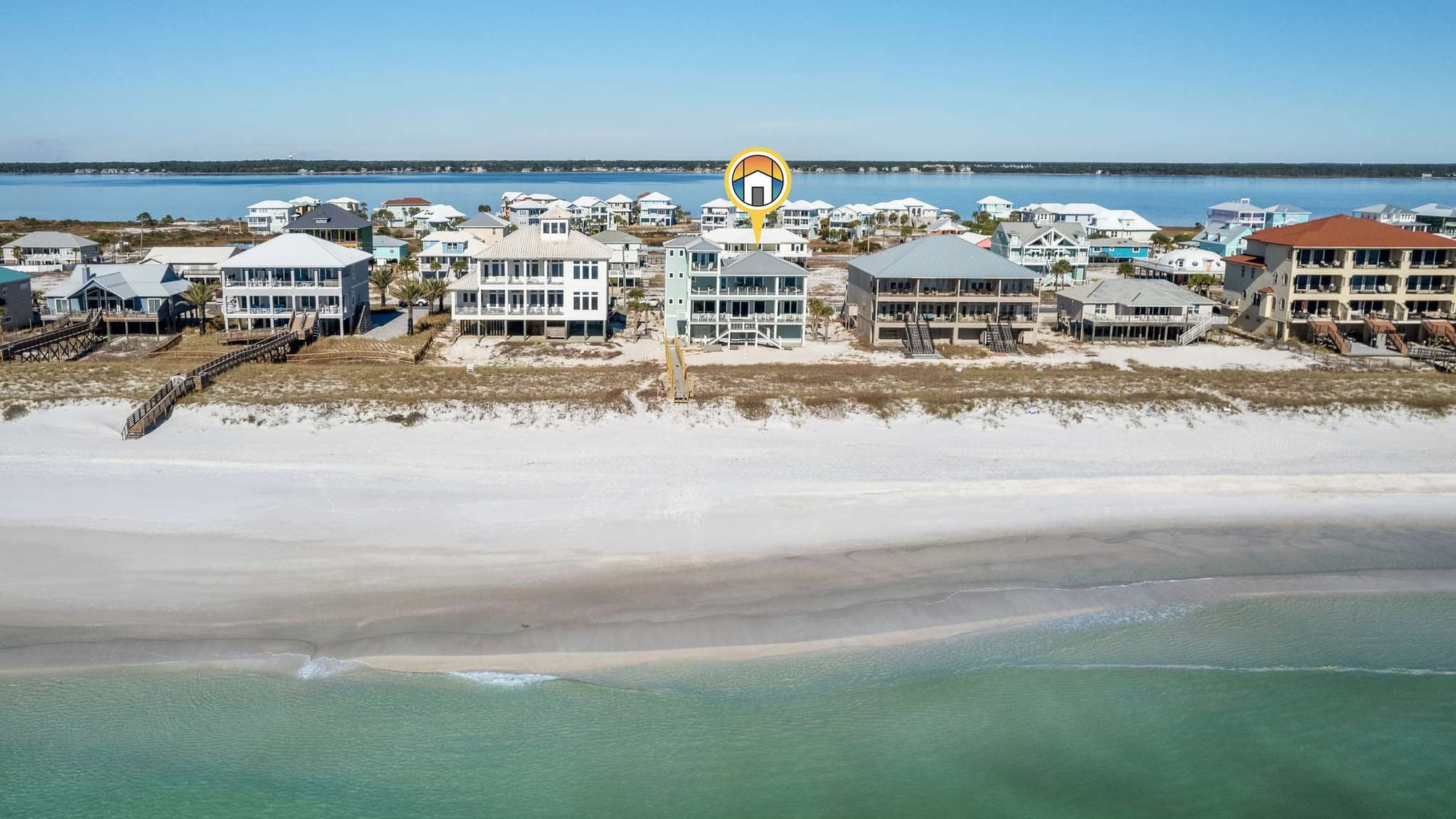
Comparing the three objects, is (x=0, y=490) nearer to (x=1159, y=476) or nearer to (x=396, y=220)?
(x=1159, y=476)

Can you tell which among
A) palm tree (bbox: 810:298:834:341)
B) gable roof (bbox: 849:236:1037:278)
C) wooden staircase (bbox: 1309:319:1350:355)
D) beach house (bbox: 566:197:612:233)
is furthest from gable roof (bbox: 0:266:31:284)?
beach house (bbox: 566:197:612:233)

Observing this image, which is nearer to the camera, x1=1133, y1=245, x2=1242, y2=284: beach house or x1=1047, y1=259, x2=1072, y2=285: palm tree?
x1=1133, y1=245, x2=1242, y2=284: beach house

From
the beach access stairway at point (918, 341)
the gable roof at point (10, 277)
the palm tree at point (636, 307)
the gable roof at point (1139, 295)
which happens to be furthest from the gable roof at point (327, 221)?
the gable roof at point (1139, 295)

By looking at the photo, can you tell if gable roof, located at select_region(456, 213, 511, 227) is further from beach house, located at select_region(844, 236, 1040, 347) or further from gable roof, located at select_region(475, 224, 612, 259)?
beach house, located at select_region(844, 236, 1040, 347)

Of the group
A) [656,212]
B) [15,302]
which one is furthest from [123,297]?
[656,212]

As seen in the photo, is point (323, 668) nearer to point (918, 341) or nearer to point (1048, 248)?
point (918, 341)

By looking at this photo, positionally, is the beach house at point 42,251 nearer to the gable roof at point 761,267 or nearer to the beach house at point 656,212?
the gable roof at point 761,267
